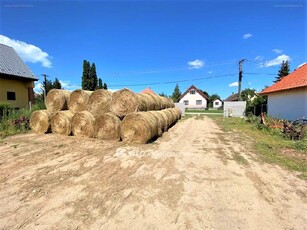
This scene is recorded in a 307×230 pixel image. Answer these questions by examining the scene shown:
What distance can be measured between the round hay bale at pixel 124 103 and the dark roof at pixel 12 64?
31.5 feet

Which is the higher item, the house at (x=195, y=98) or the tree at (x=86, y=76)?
the tree at (x=86, y=76)

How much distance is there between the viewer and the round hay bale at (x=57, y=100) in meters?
8.56

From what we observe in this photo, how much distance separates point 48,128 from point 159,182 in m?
6.73

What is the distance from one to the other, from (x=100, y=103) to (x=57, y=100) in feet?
7.35

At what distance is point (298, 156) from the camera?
519 cm

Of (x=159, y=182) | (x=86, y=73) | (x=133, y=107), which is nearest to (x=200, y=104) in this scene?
(x=86, y=73)

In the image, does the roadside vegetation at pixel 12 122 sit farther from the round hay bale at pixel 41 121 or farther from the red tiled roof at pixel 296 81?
the red tiled roof at pixel 296 81

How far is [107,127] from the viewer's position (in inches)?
281

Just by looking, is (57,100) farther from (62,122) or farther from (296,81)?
(296,81)

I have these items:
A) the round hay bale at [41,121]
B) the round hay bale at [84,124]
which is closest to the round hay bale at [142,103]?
the round hay bale at [84,124]

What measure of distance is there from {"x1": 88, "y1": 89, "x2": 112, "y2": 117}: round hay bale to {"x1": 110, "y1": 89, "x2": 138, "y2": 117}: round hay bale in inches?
14.6

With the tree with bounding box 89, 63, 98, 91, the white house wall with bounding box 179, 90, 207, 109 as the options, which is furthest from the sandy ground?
the white house wall with bounding box 179, 90, 207, 109

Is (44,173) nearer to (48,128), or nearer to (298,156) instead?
(48,128)

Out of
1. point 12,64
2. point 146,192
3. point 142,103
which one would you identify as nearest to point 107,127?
point 142,103
